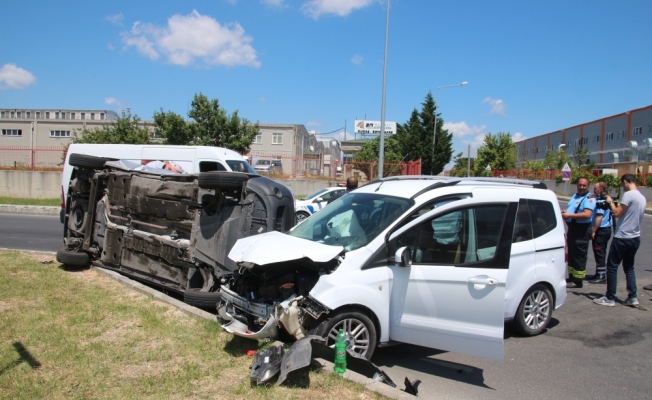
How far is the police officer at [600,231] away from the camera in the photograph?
8.59 meters

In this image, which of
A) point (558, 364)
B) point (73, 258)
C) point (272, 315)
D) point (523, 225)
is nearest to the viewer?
point (272, 315)

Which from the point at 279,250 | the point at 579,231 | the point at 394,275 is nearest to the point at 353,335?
the point at 394,275

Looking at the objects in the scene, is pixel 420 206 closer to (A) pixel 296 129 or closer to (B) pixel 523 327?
(B) pixel 523 327

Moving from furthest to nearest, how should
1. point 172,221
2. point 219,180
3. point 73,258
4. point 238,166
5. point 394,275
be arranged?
1. point 238,166
2. point 73,258
3. point 172,221
4. point 219,180
5. point 394,275

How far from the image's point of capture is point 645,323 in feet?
21.4

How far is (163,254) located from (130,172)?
1564mm

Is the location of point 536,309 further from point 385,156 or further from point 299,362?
point 385,156

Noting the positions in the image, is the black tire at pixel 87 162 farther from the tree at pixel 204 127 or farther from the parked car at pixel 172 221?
the tree at pixel 204 127

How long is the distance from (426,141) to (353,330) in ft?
154

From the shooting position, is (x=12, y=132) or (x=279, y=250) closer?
(x=279, y=250)

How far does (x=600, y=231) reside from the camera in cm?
873

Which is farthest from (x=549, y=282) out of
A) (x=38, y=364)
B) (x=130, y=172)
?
(x=130, y=172)

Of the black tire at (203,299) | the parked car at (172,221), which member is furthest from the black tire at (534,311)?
the black tire at (203,299)

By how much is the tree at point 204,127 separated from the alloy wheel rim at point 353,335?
2872 cm
